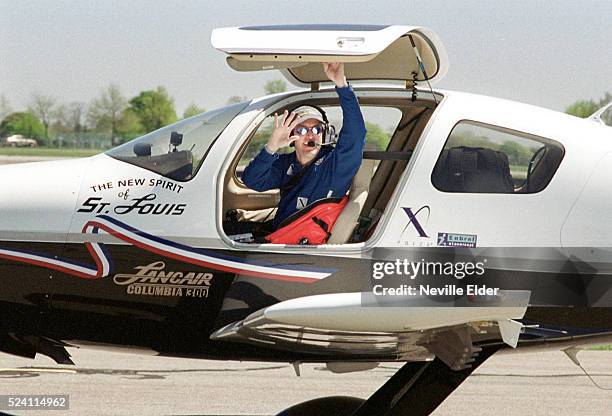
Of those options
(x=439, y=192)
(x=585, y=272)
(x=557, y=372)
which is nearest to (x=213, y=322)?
(x=439, y=192)

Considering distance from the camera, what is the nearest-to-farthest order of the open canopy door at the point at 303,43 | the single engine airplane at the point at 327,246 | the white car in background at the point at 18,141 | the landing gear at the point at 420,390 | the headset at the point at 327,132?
the open canopy door at the point at 303,43, the single engine airplane at the point at 327,246, the headset at the point at 327,132, the landing gear at the point at 420,390, the white car in background at the point at 18,141

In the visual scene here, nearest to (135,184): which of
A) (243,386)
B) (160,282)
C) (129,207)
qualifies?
(129,207)

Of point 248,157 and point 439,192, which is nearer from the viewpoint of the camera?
point 439,192

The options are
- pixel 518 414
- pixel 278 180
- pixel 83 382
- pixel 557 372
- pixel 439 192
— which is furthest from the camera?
pixel 557 372

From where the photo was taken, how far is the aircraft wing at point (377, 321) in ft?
17.6

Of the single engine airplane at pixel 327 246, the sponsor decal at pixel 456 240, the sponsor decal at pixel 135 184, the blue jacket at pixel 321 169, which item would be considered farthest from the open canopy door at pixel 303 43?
the sponsor decal at pixel 456 240

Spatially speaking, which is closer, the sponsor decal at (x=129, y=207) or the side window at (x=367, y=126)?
the sponsor decal at (x=129, y=207)

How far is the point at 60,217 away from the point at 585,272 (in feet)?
8.92

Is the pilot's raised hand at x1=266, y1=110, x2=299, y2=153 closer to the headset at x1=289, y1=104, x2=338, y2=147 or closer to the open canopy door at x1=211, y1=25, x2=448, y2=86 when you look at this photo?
the headset at x1=289, y1=104, x2=338, y2=147

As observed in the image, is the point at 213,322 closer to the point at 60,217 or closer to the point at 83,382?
the point at 60,217

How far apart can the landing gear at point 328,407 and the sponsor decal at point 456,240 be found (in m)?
1.66

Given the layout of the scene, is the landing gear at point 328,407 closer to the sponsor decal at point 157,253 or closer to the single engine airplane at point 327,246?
the single engine airplane at point 327,246

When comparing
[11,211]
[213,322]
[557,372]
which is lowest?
[557,372]

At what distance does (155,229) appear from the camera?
5.71m
